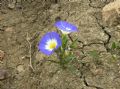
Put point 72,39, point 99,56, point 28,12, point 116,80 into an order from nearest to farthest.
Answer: point 116,80 → point 99,56 → point 72,39 → point 28,12

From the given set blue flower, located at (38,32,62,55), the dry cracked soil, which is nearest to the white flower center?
blue flower, located at (38,32,62,55)

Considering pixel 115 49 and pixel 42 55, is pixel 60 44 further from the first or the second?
pixel 115 49

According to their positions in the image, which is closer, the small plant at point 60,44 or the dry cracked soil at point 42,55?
the small plant at point 60,44

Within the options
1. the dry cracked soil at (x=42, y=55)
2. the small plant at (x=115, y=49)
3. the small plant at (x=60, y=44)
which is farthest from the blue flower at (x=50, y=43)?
the small plant at (x=115, y=49)

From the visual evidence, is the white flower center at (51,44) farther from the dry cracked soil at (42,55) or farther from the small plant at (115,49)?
the small plant at (115,49)

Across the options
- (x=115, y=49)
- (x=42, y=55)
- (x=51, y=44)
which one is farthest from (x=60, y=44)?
(x=115, y=49)

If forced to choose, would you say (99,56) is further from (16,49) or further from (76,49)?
(16,49)

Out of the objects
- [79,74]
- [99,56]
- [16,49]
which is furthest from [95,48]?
[16,49]
